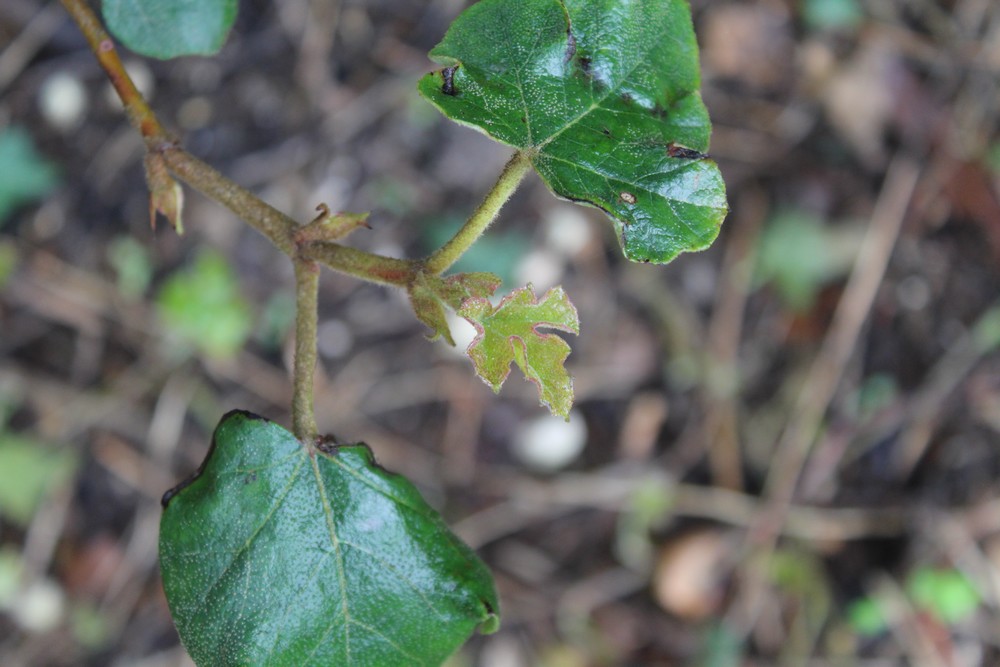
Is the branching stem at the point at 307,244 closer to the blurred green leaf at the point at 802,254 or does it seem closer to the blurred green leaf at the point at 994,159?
the blurred green leaf at the point at 802,254

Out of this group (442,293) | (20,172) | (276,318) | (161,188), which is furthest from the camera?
(276,318)

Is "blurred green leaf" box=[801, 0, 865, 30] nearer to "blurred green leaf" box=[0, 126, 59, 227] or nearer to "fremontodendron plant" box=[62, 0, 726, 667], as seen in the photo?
"fremontodendron plant" box=[62, 0, 726, 667]

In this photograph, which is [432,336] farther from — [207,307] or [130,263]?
[130,263]

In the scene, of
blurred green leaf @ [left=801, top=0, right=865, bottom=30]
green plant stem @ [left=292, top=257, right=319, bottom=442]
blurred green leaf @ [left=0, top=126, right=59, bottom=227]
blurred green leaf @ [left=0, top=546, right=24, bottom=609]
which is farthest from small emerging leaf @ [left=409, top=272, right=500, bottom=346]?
blurred green leaf @ [left=801, top=0, right=865, bottom=30]

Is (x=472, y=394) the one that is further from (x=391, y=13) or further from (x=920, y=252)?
(x=920, y=252)

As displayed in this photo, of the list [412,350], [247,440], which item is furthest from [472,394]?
[247,440]

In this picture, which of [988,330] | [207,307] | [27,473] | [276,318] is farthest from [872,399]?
[27,473]
